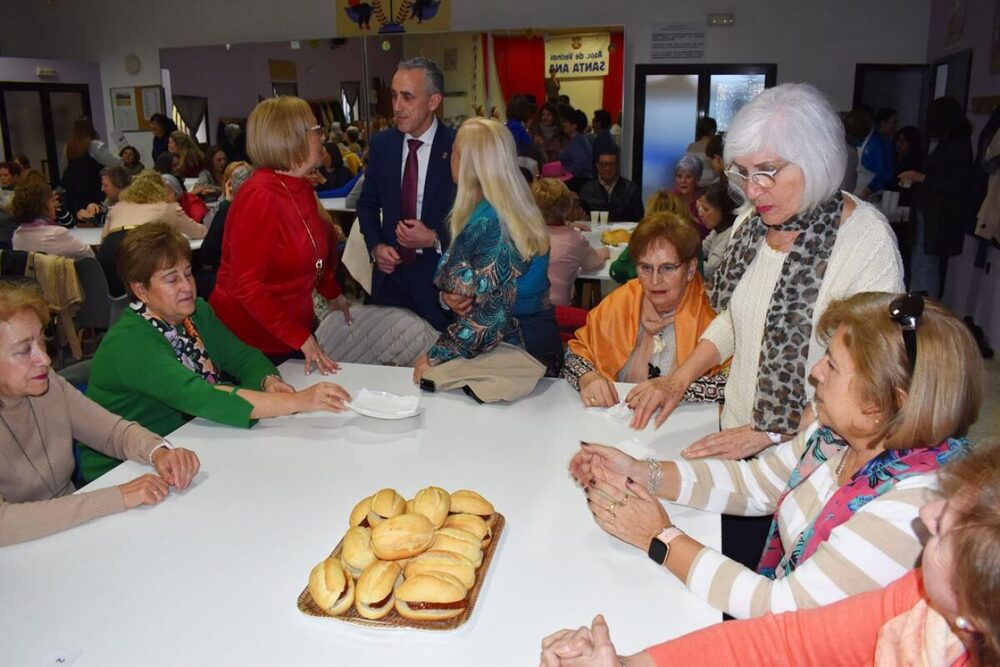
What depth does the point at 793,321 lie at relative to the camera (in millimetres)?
1879

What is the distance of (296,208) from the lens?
8.95 ft

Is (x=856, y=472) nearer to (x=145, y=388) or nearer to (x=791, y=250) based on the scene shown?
(x=791, y=250)

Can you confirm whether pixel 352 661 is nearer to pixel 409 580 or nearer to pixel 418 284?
pixel 409 580

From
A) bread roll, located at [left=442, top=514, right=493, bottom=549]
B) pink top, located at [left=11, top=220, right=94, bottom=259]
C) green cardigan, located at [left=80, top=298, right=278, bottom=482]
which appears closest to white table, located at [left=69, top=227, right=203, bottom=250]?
pink top, located at [left=11, top=220, right=94, bottom=259]

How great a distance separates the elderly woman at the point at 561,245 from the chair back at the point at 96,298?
95.5 inches

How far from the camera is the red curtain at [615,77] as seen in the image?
7.50 meters

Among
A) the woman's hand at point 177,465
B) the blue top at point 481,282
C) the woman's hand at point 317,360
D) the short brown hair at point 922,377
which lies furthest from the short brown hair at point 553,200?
the short brown hair at point 922,377

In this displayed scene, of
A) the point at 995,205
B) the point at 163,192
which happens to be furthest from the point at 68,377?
the point at 995,205

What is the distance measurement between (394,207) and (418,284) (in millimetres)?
377

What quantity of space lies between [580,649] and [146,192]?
475cm

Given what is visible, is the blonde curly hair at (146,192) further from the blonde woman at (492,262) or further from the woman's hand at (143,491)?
the woman's hand at (143,491)

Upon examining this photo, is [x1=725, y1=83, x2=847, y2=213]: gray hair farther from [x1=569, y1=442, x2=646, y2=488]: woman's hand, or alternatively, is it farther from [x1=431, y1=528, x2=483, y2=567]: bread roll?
[x1=431, y1=528, x2=483, y2=567]: bread roll

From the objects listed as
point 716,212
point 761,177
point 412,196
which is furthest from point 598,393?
point 716,212

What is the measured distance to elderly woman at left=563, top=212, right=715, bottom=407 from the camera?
2.45 meters
